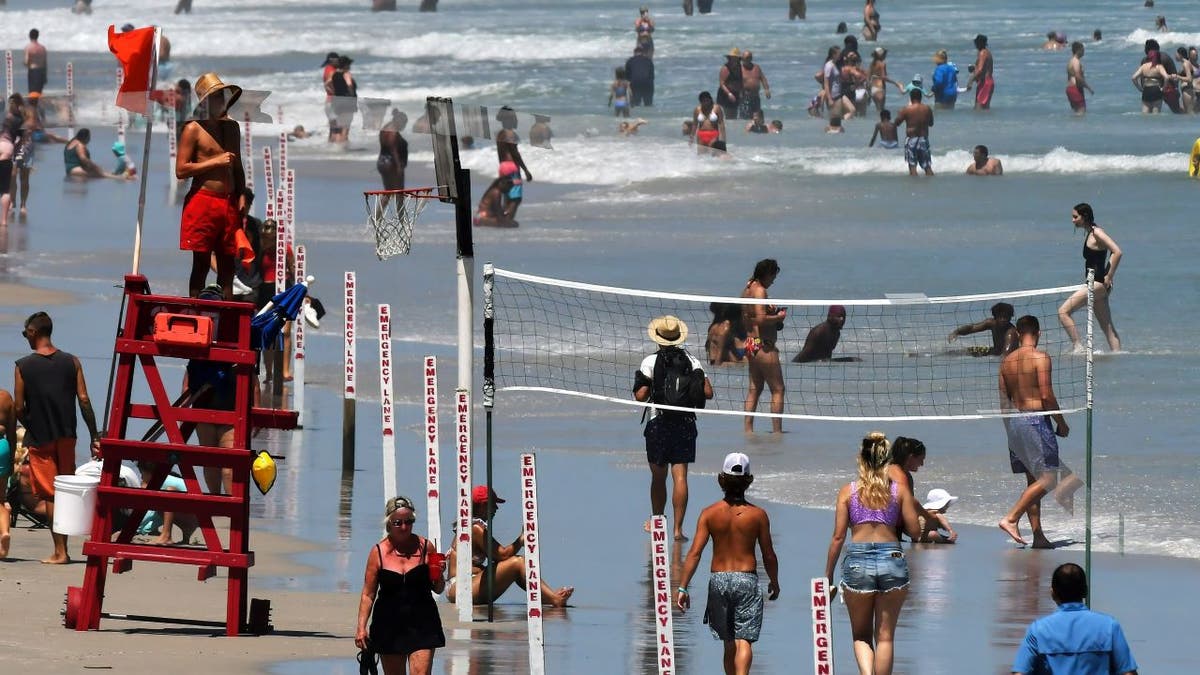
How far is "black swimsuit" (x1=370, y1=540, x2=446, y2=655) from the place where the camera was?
1009cm

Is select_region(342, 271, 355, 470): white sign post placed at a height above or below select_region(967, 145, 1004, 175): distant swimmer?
below

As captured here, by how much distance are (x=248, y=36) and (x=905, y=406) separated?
194ft

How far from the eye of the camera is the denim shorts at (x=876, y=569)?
10727 millimetres

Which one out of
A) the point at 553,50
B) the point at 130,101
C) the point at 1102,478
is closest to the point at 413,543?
the point at 130,101

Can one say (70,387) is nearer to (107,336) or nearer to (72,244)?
(107,336)

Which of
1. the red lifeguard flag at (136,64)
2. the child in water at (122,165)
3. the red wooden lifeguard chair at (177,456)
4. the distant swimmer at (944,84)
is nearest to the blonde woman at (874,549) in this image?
the red wooden lifeguard chair at (177,456)

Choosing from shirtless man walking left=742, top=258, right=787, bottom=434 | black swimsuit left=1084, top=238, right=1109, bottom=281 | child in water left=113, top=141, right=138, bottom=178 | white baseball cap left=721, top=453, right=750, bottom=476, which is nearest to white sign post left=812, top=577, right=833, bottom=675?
white baseball cap left=721, top=453, right=750, bottom=476

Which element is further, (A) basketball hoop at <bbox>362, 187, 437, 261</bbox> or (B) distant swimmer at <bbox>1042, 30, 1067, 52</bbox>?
(B) distant swimmer at <bbox>1042, 30, 1067, 52</bbox>

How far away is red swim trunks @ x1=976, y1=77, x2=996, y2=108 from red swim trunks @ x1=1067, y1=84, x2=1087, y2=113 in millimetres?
1875

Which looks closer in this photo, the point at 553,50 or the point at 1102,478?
the point at 1102,478

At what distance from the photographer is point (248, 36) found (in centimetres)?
7619

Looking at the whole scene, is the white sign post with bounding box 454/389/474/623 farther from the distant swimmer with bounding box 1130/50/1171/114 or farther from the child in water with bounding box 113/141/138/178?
the distant swimmer with bounding box 1130/50/1171/114

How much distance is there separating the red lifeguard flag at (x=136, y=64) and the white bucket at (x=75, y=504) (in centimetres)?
220

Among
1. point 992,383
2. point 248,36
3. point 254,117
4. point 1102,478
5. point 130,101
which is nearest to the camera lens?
point 130,101
